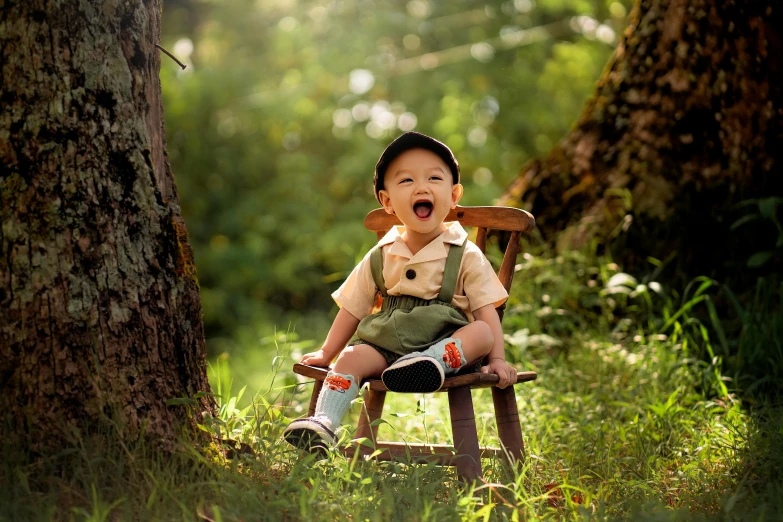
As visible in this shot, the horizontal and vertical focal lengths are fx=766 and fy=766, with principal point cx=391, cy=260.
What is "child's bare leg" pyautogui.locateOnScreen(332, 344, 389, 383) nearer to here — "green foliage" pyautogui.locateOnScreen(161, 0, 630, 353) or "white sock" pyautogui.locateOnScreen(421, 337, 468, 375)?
"white sock" pyautogui.locateOnScreen(421, 337, 468, 375)

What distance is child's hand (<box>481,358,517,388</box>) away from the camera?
110 inches

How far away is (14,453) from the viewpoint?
7.95ft

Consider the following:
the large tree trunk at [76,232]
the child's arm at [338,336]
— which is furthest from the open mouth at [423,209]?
the large tree trunk at [76,232]

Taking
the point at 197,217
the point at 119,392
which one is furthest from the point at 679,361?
the point at 197,217

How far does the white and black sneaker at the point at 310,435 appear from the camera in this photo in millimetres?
2607

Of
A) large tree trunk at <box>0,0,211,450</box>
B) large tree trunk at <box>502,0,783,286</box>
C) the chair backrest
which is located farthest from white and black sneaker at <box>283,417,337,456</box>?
large tree trunk at <box>502,0,783,286</box>

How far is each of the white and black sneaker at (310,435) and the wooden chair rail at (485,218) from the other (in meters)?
1.12

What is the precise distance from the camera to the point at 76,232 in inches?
100

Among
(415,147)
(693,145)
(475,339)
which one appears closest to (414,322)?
(475,339)

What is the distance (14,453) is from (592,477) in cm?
211

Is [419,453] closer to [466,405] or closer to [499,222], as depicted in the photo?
[466,405]

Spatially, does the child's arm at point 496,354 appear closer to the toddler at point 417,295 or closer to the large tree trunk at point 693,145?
the toddler at point 417,295

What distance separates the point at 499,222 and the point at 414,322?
677mm

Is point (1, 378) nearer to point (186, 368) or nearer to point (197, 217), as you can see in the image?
point (186, 368)
